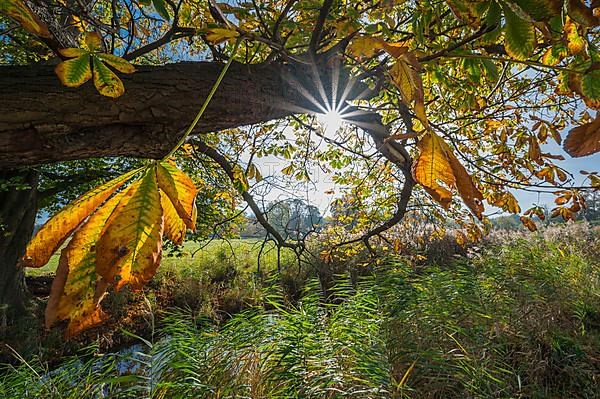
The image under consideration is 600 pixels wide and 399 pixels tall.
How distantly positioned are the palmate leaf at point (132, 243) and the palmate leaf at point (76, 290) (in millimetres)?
29

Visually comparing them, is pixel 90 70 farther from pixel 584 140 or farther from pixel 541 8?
pixel 584 140

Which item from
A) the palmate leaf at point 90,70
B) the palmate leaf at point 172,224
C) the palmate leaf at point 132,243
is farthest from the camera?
the palmate leaf at point 90,70

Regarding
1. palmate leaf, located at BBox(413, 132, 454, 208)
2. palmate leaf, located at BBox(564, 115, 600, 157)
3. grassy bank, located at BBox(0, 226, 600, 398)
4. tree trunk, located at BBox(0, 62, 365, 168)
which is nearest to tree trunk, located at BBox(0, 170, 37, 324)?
grassy bank, located at BBox(0, 226, 600, 398)

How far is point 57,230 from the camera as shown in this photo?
1.00 ft

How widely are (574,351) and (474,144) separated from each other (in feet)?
6.19

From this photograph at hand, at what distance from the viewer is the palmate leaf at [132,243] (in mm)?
267

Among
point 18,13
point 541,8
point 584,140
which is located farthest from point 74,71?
point 584,140

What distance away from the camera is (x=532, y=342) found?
2564mm

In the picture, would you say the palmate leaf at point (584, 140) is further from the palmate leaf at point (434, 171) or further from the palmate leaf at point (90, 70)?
the palmate leaf at point (90, 70)

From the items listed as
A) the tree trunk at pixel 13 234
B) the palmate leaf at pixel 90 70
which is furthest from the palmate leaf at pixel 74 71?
the tree trunk at pixel 13 234

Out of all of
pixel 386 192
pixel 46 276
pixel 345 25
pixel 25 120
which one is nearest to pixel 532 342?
pixel 386 192

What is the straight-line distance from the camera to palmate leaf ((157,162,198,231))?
0.31 meters

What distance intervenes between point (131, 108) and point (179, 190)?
2.81 ft

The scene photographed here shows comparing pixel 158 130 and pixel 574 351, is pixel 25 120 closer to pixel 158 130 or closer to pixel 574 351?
pixel 158 130
